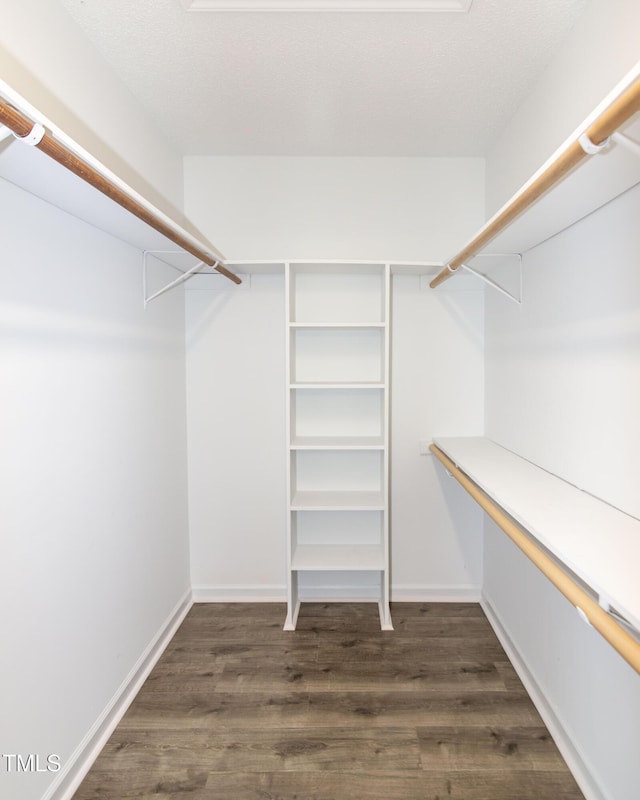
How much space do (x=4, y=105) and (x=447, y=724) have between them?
244cm

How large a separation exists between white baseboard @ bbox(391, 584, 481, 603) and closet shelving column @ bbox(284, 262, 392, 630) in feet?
0.48

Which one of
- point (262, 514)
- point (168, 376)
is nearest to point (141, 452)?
point (168, 376)

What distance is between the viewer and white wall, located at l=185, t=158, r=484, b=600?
2725 mm

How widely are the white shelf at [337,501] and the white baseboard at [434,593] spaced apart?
0.64 metres

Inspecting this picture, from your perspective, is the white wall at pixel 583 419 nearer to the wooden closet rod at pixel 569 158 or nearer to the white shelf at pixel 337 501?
the wooden closet rod at pixel 569 158

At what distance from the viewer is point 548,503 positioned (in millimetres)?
1481

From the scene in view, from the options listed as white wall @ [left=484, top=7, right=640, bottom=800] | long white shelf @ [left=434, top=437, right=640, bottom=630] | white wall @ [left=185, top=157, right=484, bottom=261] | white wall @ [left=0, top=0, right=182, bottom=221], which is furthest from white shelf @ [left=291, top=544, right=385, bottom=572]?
white wall @ [left=0, top=0, right=182, bottom=221]

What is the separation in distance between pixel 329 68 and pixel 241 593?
2.82 meters

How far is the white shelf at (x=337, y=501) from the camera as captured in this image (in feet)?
8.29

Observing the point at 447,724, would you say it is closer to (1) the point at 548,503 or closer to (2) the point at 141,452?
(1) the point at 548,503

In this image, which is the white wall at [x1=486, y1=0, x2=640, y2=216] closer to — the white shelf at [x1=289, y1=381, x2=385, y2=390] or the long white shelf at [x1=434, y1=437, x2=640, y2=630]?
the white shelf at [x1=289, y1=381, x2=385, y2=390]

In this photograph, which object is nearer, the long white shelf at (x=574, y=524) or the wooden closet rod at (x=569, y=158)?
the wooden closet rod at (x=569, y=158)
